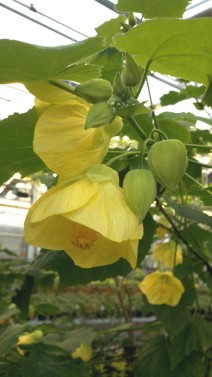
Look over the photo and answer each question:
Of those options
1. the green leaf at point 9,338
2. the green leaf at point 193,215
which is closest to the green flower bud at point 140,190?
the green leaf at point 193,215

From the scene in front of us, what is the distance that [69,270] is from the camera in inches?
26.5

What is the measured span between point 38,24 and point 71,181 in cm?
260

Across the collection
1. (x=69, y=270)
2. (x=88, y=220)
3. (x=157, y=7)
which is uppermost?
(x=157, y=7)

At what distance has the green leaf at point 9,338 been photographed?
736 millimetres

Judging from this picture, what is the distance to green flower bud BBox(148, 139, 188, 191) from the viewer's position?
40 cm

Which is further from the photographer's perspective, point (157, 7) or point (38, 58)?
point (157, 7)

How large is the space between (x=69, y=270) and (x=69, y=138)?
324mm

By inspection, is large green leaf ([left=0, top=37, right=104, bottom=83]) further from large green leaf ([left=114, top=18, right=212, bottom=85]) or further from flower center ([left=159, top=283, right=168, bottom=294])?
flower center ([left=159, top=283, right=168, bottom=294])

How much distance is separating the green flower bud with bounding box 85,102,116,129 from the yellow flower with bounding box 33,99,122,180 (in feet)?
0.11

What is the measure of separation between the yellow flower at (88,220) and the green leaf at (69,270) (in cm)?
21

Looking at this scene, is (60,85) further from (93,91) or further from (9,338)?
(9,338)

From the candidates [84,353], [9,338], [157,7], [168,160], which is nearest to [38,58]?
[168,160]

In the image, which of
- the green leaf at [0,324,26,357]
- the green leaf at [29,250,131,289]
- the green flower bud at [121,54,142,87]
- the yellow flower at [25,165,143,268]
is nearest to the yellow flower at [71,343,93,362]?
the green leaf at [0,324,26,357]

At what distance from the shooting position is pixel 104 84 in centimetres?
38
